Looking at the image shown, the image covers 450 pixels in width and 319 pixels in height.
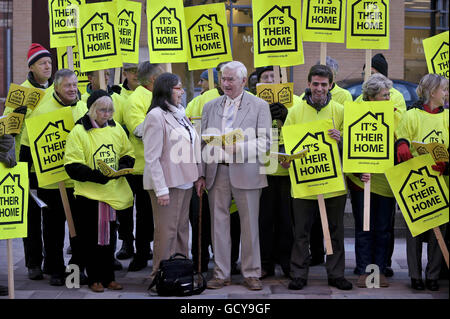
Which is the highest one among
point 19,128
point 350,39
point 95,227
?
point 350,39

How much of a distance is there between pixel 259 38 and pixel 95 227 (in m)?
2.45

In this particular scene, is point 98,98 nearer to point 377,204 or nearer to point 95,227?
point 95,227

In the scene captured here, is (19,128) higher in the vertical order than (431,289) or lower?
higher

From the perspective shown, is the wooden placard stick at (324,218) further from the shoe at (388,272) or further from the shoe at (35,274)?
the shoe at (35,274)

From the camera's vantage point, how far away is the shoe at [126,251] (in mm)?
8303

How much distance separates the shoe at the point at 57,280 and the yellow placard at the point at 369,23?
3609 mm

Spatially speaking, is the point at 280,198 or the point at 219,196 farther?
the point at 280,198

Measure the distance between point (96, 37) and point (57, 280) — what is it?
2.44 meters

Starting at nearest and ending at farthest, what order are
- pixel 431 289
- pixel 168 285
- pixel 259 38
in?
pixel 168 285 < pixel 431 289 < pixel 259 38

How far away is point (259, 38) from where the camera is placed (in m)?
7.34

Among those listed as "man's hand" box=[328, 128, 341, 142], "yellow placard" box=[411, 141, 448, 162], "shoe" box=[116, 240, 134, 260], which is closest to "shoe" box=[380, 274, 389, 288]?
"yellow placard" box=[411, 141, 448, 162]

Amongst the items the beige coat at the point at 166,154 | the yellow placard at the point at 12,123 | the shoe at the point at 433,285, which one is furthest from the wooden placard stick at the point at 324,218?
the yellow placard at the point at 12,123

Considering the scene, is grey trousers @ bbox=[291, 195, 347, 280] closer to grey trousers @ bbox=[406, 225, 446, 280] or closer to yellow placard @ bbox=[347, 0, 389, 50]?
grey trousers @ bbox=[406, 225, 446, 280]

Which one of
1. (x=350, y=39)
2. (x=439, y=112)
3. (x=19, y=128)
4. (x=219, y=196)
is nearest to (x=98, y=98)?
(x=19, y=128)
